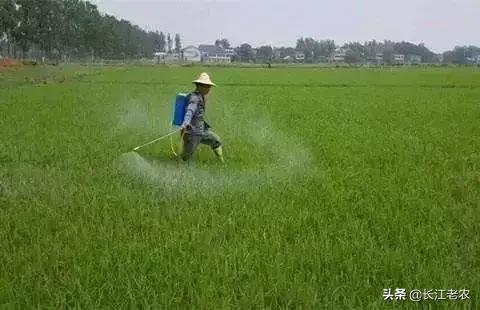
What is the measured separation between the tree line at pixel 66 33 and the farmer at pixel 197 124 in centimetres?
3249

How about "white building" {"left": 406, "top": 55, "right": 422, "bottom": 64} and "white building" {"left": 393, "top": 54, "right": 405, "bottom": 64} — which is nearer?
"white building" {"left": 393, "top": 54, "right": 405, "bottom": 64}

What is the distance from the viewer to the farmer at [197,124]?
592cm

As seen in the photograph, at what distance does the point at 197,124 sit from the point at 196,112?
0.55 feet

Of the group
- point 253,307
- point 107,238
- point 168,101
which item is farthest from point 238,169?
point 168,101

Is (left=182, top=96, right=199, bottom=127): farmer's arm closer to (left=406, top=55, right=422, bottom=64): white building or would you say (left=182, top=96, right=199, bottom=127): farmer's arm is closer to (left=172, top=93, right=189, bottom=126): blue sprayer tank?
(left=172, top=93, right=189, bottom=126): blue sprayer tank

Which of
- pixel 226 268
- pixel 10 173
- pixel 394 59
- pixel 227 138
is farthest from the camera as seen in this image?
pixel 394 59

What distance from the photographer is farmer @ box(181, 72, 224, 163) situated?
5922mm

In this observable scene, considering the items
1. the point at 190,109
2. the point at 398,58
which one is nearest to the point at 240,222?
the point at 190,109

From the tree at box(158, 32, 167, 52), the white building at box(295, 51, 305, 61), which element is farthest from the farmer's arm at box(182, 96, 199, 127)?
the white building at box(295, 51, 305, 61)

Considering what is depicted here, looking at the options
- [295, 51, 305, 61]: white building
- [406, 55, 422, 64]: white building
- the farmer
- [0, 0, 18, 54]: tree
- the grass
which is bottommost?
the grass

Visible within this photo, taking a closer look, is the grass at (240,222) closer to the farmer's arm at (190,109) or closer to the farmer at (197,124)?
the farmer at (197,124)

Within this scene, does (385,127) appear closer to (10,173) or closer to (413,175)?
(413,175)

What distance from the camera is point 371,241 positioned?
11.2 ft

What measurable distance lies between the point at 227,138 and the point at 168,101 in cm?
720
